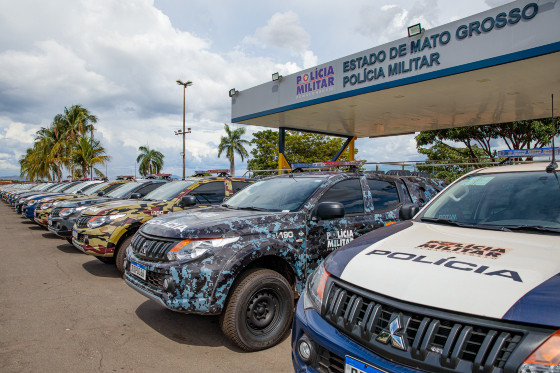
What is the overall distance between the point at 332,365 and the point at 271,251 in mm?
1585

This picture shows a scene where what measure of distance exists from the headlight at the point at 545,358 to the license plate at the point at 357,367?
609mm

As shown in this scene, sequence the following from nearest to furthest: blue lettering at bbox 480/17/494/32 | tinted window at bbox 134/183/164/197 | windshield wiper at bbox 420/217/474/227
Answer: windshield wiper at bbox 420/217/474/227 < blue lettering at bbox 480/17/494/32 < tinted window at bbox 134/183/164/197

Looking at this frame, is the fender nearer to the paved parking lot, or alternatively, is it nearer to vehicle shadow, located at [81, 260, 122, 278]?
the paved parking lot

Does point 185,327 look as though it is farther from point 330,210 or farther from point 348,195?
point 348,195

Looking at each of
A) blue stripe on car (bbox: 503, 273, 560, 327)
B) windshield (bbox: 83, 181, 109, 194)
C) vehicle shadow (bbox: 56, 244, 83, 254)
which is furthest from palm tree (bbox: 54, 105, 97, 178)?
blue stripe on car (bbox: 503, 273, 560, 327)

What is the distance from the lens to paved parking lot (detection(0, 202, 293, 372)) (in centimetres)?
325

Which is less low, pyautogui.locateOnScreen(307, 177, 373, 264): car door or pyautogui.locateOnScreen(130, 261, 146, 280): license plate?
pyautogui.locateOnScreen(307, 177, 373, 264): car door

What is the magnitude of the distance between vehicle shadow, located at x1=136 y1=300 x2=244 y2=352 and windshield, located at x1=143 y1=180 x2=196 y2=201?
280cm

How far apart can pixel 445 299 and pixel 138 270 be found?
3.06m

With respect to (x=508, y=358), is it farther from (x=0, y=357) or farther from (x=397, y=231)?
(x=0, y=357)

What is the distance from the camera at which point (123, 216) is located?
6156 millimetres

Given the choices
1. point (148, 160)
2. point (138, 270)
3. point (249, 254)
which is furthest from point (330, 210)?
point (148, 160)

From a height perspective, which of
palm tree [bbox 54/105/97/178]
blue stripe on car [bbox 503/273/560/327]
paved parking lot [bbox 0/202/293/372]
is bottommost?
paved parking lot [bbox 0/202/293/372]

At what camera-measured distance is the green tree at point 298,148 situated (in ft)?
119
